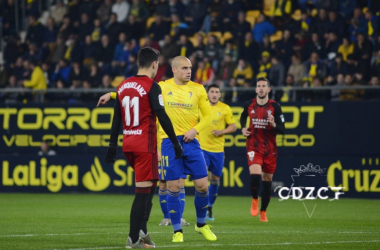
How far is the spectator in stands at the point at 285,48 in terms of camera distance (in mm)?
20547

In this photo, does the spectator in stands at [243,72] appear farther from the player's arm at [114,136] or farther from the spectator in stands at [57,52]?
the player's arm at [114,136]

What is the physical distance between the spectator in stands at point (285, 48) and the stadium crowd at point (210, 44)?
29mm

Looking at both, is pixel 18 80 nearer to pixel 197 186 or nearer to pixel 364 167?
pixel 364 167

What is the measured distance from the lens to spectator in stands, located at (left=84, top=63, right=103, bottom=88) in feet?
73.5

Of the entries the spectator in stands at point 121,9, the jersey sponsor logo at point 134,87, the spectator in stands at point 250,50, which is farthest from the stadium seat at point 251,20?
the jersey sponsor logo at point 134,87

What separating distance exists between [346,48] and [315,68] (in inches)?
41.6

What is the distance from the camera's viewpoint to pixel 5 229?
36.7 ft

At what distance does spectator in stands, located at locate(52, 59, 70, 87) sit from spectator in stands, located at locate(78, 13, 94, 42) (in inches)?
62.2

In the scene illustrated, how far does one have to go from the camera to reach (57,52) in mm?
24594

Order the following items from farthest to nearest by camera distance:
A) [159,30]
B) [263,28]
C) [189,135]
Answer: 1. [159,30]
2. [263,28]
3. [189,135]

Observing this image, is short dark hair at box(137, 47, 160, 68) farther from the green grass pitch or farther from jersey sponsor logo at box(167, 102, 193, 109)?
the green grass pitch

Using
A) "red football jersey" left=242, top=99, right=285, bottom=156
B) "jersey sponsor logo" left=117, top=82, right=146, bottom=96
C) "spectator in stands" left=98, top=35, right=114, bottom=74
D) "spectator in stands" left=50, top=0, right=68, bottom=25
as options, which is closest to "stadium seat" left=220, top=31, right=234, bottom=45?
"spectator in stands" left=98, top=35, right=114, bottom=74

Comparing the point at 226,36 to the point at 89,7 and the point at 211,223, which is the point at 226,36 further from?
the point at 211,223

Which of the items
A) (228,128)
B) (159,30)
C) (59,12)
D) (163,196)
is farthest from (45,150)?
(163,196)
